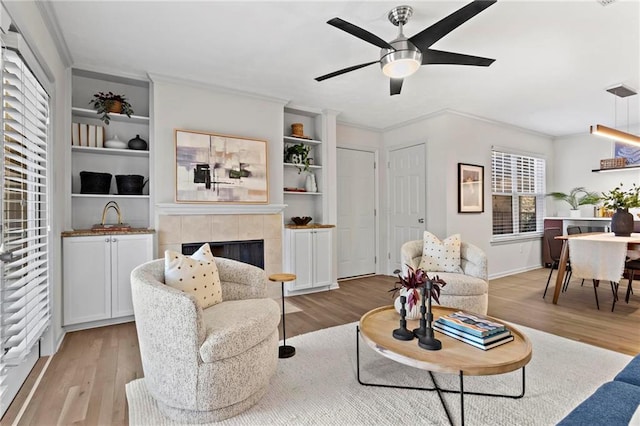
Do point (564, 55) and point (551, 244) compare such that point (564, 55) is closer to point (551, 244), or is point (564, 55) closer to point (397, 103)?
point (397, 103)

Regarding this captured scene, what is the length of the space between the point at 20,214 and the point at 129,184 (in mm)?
1340

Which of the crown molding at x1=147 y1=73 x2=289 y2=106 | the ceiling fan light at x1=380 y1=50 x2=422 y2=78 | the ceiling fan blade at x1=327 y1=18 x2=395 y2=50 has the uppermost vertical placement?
the crown molding at x1=147 y1=73 x2=289 y2=106

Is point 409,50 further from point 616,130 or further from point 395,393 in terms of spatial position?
point 616,130

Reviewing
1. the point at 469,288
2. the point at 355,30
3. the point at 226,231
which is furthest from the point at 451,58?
the point at 226,231

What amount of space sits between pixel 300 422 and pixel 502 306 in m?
3.06

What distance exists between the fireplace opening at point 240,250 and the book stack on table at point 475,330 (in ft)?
8.30

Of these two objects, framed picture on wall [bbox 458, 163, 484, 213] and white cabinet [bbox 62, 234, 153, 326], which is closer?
white cabinet [bbox 62, 234, 153, 326]

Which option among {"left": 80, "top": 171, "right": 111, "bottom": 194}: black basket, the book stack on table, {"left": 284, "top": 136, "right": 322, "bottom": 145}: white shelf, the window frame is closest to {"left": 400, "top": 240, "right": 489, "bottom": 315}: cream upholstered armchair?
the book stack on table

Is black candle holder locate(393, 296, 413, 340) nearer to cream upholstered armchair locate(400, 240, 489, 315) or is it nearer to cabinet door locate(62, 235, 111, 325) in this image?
cream upholstered armchair locate(400, 240, 489, 315)

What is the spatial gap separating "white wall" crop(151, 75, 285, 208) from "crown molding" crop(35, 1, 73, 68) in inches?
28.5

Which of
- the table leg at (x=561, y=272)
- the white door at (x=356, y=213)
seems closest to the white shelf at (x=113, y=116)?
the white door at (x=356, y=213)

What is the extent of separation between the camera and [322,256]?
4.59 m

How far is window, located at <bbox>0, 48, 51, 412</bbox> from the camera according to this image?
1741mm

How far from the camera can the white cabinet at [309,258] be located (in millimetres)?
4348
